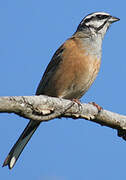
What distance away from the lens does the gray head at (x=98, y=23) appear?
8008 mm

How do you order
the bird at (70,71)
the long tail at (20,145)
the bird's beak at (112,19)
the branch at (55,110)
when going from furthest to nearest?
the bird's beak at (112,19) → the bird at (70,71) → the long tail at (20,145) → the branch at (55,110)

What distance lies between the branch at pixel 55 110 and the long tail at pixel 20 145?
126cm

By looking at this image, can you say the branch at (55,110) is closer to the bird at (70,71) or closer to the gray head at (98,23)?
the bird at (70,71)

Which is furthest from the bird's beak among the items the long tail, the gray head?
the long tail

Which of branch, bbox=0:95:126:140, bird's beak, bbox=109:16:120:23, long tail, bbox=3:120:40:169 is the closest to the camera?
branch, bbox=0:95:126:140

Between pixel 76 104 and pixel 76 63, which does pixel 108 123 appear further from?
pixel 76 63

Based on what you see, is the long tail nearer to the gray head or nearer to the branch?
the branch

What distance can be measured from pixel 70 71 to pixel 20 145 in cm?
157

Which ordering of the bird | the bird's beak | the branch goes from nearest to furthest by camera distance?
1. the branch
2. the bird
3. the bird's beak

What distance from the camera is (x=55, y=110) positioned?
5000 mm

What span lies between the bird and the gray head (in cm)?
24

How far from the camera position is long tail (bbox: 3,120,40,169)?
5.93 m

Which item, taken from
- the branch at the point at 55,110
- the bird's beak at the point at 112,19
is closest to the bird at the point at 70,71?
the bird's beak at the point at 112,19

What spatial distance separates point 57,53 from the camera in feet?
24.8
